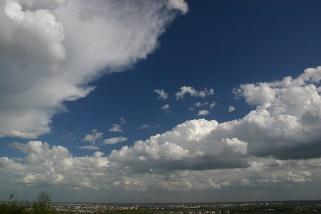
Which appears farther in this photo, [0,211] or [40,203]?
[40,203]

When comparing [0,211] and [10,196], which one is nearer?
[0,211]
